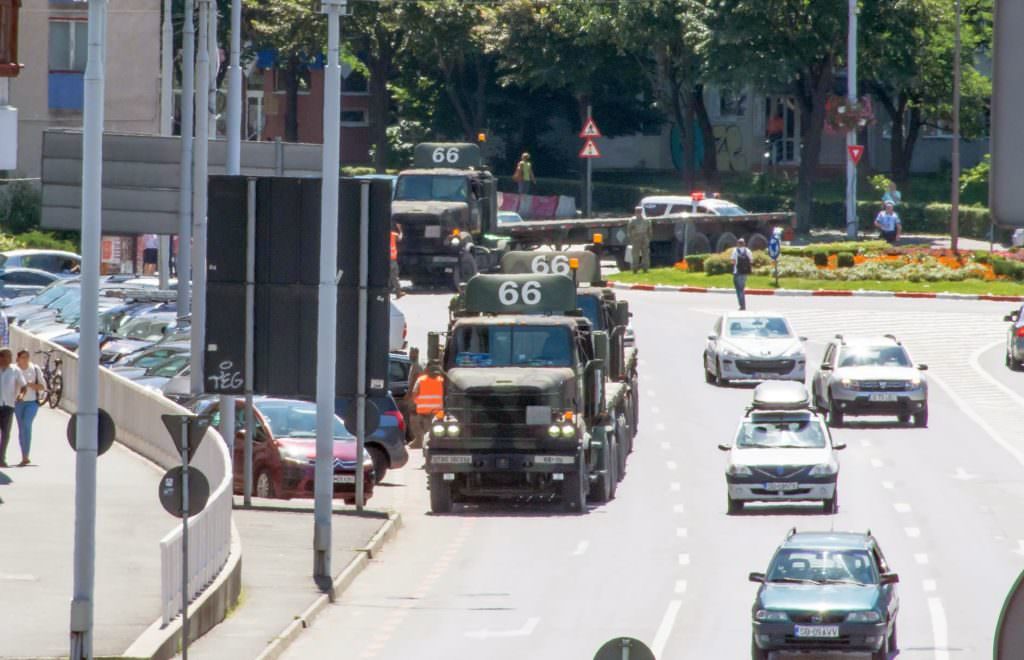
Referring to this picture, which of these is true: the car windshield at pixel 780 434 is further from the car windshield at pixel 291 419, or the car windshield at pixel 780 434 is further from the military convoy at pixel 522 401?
the car windshield at pixel 291 419

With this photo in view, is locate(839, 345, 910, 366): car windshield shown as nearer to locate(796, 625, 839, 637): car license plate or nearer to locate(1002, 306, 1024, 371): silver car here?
locate(1002, 306, 1024, 371): silver car

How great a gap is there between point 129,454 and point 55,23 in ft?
119

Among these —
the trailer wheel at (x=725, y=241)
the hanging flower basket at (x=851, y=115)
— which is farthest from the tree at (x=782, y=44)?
the trailer wheel at (x=725, y=241)

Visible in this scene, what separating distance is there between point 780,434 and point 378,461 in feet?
21.5

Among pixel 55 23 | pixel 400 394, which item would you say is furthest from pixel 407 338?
pixel 55 23

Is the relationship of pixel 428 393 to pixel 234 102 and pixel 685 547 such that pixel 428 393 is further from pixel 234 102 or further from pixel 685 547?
pixel 685 547

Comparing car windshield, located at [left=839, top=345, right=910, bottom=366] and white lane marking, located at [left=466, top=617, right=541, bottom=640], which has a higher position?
car windshield, located at [left=839, top=345, right=910, bottom=366]

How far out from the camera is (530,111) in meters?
83.4

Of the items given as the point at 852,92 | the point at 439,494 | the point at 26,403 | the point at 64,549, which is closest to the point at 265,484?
the point at 439,494

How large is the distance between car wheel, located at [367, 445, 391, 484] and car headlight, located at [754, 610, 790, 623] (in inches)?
547

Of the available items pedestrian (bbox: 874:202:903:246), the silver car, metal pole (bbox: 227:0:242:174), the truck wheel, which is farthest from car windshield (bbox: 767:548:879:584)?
pedestrian (bbox: 874:202:903:246)

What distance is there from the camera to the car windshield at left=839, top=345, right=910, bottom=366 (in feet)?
118

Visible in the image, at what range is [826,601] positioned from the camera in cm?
1838

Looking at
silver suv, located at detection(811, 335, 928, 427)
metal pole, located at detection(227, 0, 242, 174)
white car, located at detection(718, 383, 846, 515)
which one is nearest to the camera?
white car, located at detection(718, 383, 846, 515)
